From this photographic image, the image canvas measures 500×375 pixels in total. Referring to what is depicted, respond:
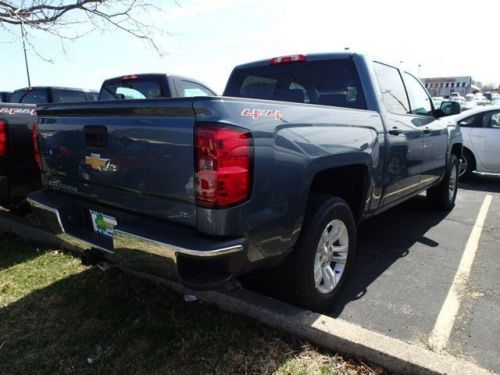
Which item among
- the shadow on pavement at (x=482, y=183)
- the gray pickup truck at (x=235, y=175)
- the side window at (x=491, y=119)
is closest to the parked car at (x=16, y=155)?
the gray pickup truck at (x=235, y=175)

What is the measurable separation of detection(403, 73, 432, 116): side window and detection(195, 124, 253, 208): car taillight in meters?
2.96

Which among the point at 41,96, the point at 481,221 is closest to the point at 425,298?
the point at 481,221

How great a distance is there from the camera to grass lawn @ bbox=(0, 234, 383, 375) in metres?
2.48

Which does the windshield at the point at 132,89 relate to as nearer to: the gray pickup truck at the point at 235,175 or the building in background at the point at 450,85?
the gray pickup truck at the point at 235,175

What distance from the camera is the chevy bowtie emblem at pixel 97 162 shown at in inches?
104

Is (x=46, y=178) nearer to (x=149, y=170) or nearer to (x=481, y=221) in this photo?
(x=149, y=170)

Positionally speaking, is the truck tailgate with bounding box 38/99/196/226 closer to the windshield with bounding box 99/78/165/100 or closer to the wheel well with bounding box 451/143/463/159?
the windshield with bounding box 99/78/165/100

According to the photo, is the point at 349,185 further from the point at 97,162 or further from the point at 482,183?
the point at 482,183

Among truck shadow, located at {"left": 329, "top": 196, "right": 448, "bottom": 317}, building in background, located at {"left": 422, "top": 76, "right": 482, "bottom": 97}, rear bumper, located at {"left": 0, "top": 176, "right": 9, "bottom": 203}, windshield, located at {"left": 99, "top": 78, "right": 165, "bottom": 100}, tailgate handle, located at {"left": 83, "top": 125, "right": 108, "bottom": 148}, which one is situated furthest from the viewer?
building in background, located at {"left": 422, "top": 76, "right": 482, "bottom": 97}

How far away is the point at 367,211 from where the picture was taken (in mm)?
3525

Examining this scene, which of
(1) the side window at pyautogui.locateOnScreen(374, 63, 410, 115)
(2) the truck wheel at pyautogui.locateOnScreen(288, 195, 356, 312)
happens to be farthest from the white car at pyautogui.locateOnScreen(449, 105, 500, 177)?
(2) the truck wheel at pyautogui.locateOnScreen(288, 195, 356, 312)

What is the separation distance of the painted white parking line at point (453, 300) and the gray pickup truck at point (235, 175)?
2.42 feet

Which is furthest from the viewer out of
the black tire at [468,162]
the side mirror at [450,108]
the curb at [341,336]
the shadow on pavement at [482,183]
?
the black tire at [468,162]

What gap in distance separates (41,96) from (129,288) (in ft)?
22.8
